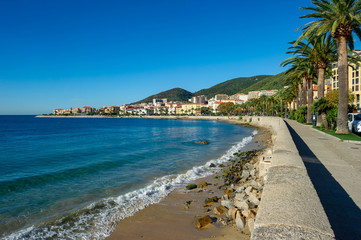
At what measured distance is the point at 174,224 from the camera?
21.3 feet

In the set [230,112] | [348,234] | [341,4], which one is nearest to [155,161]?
[348,234]

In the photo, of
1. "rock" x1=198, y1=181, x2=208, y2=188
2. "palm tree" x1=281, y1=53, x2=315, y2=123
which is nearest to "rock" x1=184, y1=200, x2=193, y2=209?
"rock" x1=198, y1=181, x2=208, y2=188

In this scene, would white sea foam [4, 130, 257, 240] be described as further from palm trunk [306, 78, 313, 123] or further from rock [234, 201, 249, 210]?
palm trunk [306, 78, 313, 123]

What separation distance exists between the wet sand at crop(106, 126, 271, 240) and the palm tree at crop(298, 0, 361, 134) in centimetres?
1329

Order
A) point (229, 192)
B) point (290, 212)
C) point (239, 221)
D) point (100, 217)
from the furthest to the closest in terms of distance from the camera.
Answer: point (229, 192)
point (100, 217)
point (239, 221)
point (290, 212)

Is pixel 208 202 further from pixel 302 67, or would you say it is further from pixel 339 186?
pixel 302 67

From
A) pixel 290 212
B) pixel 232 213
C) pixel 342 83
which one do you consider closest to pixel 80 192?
pixel 232 213

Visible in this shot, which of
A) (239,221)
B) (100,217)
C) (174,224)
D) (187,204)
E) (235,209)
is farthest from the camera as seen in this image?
(187,204)

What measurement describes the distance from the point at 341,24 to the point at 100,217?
1845 centimetres

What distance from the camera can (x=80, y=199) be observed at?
9008 mm

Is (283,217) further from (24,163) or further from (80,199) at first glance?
(24,163)

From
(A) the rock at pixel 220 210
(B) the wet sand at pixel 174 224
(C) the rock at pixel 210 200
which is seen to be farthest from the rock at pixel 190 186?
(A) the rock at pixel 220 210

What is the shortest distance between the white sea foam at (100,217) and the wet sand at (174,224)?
0.36 metres

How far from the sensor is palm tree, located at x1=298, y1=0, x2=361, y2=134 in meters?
15.5
